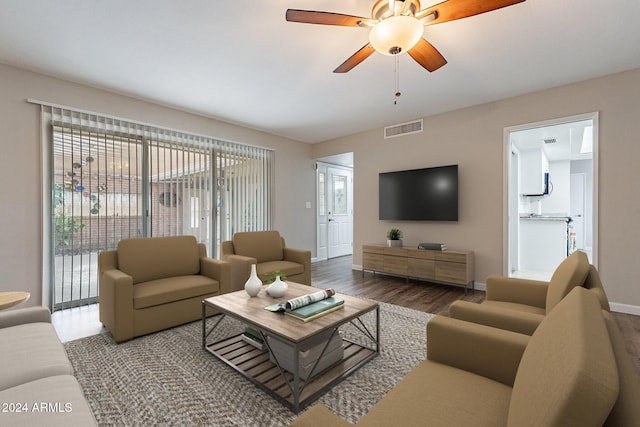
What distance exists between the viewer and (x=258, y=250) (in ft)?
12.9

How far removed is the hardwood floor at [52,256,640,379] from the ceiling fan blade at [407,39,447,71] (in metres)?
2.44

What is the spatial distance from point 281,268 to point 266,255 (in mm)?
486

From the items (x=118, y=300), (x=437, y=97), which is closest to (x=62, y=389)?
(x=118, y=300)

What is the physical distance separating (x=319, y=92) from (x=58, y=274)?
3.74 meters

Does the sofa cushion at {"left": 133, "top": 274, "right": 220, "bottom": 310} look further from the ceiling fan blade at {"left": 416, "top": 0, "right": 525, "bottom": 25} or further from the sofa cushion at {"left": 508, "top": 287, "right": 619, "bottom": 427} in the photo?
the ceiling fan blade at {"left": 416, "top": 0, "right": 525, "bottom": 25}

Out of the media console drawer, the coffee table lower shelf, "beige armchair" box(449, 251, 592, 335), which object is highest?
"beige armchair" box(449, 251, 592, 335)

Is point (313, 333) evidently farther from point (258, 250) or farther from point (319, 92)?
point (319, 92)

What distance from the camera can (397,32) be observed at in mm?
1786

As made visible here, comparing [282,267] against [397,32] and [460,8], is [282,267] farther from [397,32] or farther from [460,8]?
[460,8]

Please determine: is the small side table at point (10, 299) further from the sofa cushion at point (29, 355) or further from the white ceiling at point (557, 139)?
the white ceiling at point (557, 139)

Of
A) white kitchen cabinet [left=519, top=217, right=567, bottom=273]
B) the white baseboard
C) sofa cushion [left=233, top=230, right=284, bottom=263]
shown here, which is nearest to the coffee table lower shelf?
sofa cushion [left=233, top=230, right=284, bottom=263]

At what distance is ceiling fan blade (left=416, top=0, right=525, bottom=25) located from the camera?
1.65 meters

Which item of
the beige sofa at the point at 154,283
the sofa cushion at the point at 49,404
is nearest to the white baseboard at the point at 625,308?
the beige sofa at the point at 154,283

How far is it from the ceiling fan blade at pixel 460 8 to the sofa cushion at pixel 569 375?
5.44 ft
